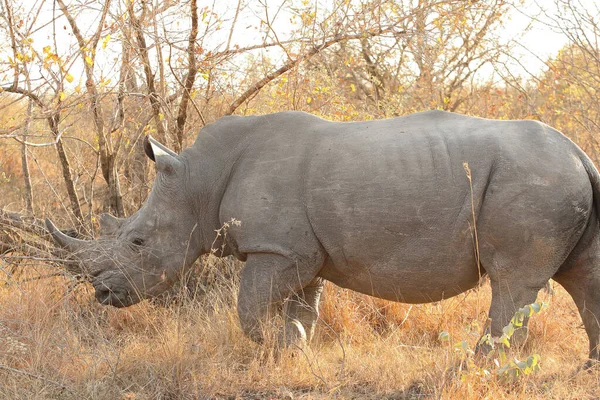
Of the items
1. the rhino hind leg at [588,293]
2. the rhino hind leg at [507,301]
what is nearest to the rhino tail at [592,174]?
the rhino hind leg at [588,293]

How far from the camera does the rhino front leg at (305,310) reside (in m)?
5.61

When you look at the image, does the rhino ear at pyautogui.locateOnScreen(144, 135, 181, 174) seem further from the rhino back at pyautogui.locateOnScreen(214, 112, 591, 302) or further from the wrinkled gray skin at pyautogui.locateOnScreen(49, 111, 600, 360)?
the rhino back at pyautogui.locateOnScreen(214, 112, 591, 302)

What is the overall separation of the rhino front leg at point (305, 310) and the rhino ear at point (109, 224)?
1.35 meters

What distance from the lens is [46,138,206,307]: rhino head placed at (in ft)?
18.5

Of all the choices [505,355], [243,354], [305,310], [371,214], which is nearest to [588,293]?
[505,355]

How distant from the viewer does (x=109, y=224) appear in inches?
233

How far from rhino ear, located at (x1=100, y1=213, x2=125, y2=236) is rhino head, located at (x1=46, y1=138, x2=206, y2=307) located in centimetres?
20

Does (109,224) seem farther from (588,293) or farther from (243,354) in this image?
(588,293)

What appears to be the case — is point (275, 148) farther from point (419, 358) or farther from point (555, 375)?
point (555, 375)

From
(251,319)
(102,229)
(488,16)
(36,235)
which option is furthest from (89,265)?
(488,16)

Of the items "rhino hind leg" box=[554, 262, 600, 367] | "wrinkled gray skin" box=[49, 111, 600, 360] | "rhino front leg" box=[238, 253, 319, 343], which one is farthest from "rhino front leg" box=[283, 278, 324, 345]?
"rhino hind leg" box=[554, 262, 600, 367]

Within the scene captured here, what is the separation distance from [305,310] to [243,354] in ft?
2.20

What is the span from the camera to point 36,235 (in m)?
6.37

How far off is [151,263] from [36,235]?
1250 mm
